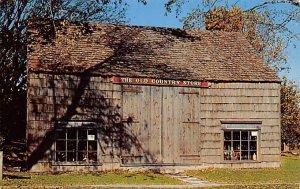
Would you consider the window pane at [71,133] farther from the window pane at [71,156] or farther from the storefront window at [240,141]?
the storefront window at [240,141]

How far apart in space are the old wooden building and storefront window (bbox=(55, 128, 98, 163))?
5cm

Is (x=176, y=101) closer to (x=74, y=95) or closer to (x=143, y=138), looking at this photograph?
(x=143, y=138)

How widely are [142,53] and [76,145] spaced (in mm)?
6057

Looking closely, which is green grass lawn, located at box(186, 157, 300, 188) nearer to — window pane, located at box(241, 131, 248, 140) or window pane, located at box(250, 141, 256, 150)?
window pane, located at box(250, 141, 256, 150)

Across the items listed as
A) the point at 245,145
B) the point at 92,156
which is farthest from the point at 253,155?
the point at 92,156

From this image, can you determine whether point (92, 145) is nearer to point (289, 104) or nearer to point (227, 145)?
point (227, 145)

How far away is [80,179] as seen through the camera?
21.0 meters

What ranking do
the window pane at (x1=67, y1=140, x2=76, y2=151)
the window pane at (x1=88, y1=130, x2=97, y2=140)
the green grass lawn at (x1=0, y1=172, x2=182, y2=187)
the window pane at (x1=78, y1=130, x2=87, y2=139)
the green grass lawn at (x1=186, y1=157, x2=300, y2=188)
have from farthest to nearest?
the window pane at (x1=88, y1=130, x2=97, y2=140), the window pane at (x1=78, y1=130, x2=87, y2=139), the window pane at (x1=67, y1=140, x2=76, y2=151), the green grass lawn at (x1=186, y1=157, x2=300, y2=188), the green grass lawn at (x1=0, y1=172, x2=182, y2=187)

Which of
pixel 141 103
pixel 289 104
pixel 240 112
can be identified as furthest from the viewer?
pixel 289 104

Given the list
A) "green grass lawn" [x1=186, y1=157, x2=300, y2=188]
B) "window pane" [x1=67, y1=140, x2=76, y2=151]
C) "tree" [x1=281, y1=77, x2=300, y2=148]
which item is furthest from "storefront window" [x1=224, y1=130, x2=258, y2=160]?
"tree" [x1=281, y1=77, x2=300, y2=148]

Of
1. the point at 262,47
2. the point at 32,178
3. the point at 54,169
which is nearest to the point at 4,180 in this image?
the point at 32,178

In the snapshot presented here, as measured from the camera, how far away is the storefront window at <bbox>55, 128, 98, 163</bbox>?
24.4 m

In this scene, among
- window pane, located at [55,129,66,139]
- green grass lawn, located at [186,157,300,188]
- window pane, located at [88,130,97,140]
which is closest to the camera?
green grass lawn, located at [186,157,300,188]

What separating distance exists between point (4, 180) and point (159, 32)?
43.8ft
